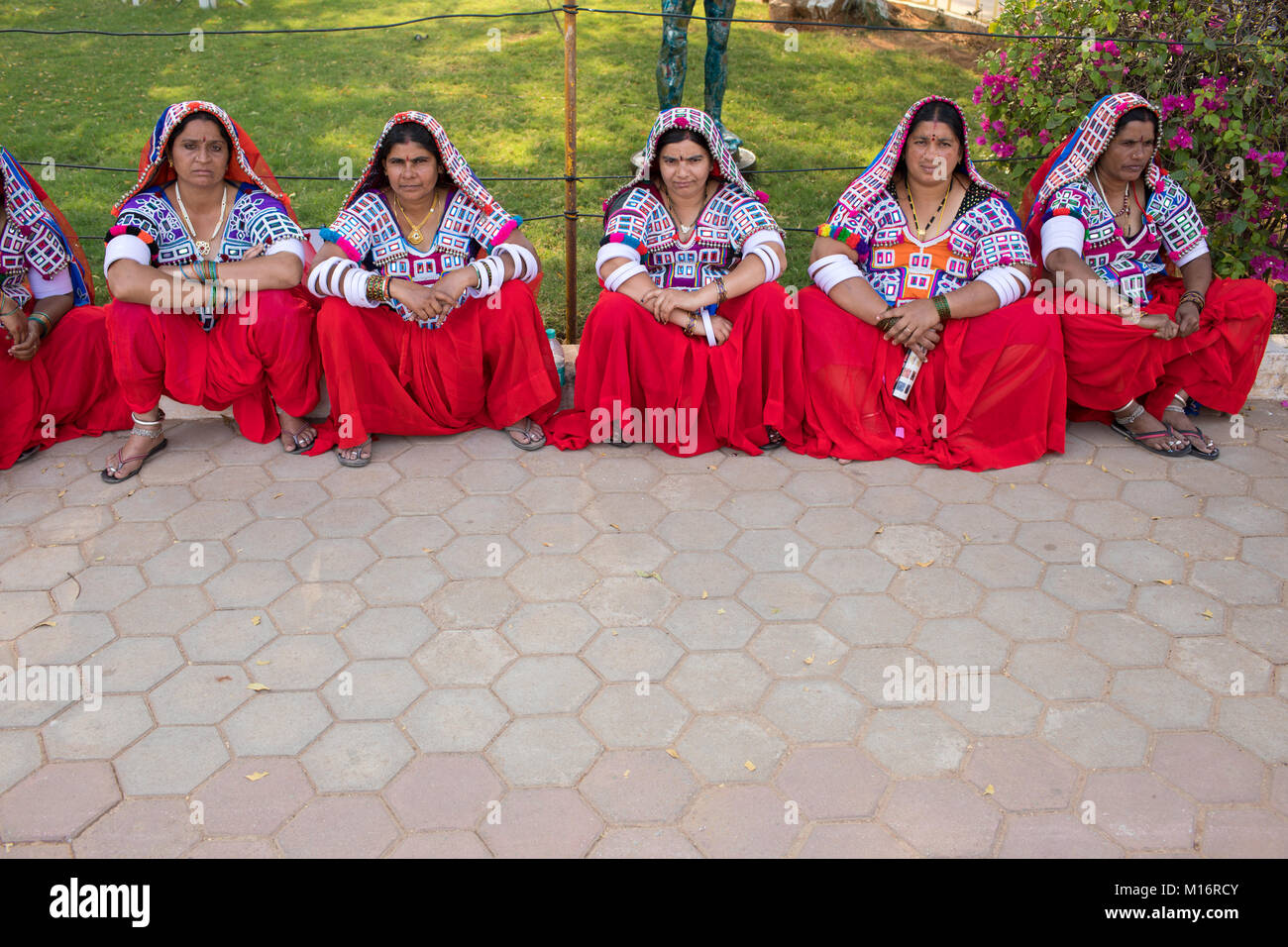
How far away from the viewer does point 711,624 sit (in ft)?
10.4

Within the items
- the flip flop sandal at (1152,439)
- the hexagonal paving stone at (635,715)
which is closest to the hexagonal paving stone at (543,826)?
the hexagonal paving stone at (635,715)

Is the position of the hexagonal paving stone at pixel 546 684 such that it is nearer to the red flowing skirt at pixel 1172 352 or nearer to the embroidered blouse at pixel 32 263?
the red flowing skirt at pixel 1172 352

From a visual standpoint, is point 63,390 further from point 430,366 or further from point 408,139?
point 408,139

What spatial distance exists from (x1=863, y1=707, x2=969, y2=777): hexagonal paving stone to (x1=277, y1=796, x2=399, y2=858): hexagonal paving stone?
125cm

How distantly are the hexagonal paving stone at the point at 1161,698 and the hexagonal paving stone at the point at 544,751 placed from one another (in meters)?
1.49

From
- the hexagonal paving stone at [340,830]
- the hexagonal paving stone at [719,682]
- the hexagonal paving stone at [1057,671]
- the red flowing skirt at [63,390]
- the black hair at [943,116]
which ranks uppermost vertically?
the black hair at [943,116]

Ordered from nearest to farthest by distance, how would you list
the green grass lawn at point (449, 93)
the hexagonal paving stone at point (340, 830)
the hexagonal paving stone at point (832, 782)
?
the hexagonal paving stone at point (340, 830), the hexagonal paving stone at point (832, 782), the green grass lawn at point (449, 93)

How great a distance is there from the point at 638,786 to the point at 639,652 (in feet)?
1.71

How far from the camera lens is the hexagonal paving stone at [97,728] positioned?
2682 mm

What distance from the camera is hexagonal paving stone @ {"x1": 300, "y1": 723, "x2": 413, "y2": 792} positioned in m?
2.60

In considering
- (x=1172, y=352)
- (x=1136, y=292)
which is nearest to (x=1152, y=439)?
(x=1172, y=352)

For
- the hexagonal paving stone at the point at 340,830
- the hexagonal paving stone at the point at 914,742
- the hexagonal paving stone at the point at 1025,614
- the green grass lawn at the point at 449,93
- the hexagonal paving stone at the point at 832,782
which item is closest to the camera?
the hexagonal paving stone at the point at 340,830

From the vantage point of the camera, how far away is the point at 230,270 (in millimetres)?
3818

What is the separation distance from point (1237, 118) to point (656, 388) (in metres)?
2.71
